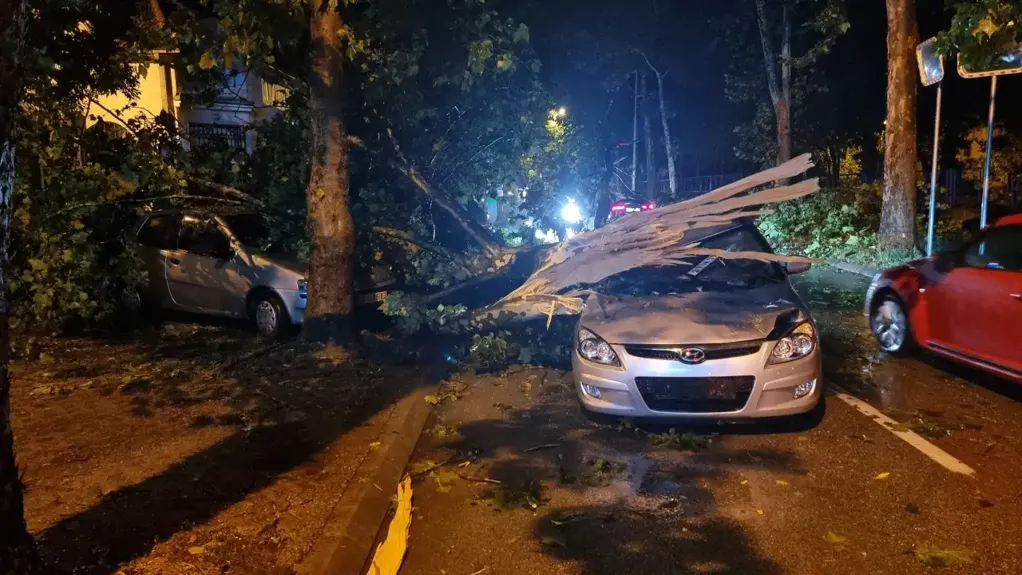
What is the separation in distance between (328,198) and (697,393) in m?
4.43

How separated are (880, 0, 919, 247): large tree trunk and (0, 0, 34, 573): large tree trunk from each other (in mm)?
15153

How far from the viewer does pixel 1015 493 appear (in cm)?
445

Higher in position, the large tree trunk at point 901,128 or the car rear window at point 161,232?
the large tree trunk at point 901,128

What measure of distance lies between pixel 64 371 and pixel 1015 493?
25.4 ft

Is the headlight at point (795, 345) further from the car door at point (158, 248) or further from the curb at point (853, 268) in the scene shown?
the curb at point (853, 268)

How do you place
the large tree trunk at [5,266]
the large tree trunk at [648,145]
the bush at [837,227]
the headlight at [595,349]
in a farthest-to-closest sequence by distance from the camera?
the large tree trunk at [648,145] → the bush at [837,227] → the headlight at [595,349] → the large tree trunk at [5,266]

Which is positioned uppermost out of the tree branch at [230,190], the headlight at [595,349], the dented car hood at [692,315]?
the tree branch at [230,190]

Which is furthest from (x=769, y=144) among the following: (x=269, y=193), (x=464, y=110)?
(x=269, y=193)

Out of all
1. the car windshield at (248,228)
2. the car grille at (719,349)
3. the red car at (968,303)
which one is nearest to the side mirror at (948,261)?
the red car at (968,303)

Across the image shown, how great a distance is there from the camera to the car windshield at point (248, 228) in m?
9.52

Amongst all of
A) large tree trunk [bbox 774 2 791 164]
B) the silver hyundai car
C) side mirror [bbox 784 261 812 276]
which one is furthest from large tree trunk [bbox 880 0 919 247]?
the silver hyundai car

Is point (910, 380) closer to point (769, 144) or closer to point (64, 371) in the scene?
point (64, 371)

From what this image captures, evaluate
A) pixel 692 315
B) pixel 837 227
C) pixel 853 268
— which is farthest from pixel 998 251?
pixel 837 227

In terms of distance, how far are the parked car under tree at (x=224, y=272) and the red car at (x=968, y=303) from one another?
5.63 m
